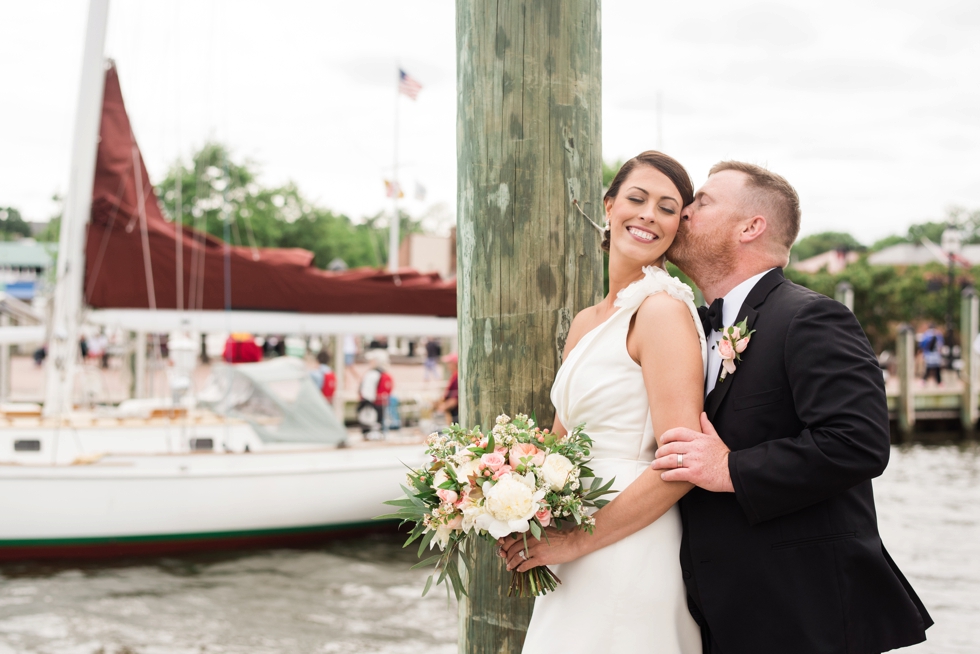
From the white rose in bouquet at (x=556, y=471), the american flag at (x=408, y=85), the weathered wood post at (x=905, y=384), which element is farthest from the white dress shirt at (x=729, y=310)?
the weathered wood post at (x=905, y=384)

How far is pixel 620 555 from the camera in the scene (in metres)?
2.23

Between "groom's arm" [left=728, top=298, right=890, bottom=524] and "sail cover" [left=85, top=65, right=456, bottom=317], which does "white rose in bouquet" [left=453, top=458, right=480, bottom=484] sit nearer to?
"groom's arm" [left=728, top=298, right=890, bottom=524]

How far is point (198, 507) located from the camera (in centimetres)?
1045

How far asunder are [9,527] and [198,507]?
2.28 metres

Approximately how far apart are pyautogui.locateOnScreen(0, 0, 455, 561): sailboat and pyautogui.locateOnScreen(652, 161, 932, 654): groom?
30.7ft

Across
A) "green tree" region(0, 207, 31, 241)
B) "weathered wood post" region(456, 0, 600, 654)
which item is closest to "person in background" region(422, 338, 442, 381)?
"weathered wood post" region(456, 0, 600, 654)

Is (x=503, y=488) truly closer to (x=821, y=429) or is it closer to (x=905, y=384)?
(x=821, y=429)

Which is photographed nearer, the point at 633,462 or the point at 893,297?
the point at 633,462

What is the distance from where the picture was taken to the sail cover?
11617mm

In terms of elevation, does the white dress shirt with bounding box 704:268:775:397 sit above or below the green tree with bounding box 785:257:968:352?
below

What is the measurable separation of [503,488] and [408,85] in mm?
22168

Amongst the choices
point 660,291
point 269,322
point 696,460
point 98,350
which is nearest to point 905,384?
point 269,322

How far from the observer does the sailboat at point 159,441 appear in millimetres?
10039

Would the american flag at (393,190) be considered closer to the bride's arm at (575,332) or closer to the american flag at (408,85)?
the american flag at (408,85)
